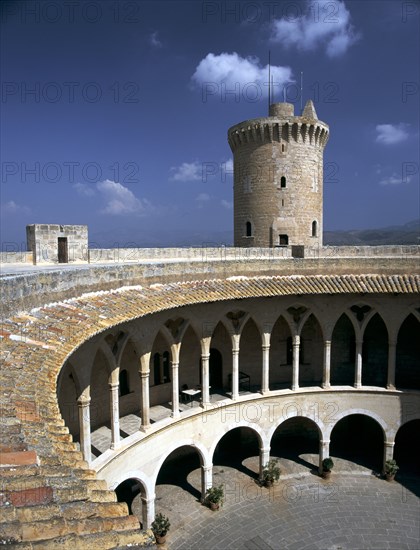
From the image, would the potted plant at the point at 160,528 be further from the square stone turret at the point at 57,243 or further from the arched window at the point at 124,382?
the square stone turret at the point at 57,243

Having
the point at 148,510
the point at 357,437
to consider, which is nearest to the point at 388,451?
the point at 357,437

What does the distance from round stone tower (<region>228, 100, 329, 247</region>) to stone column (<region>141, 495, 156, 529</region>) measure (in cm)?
1747

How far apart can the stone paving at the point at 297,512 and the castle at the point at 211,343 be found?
1109 mm

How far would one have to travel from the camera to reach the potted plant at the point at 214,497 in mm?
17047

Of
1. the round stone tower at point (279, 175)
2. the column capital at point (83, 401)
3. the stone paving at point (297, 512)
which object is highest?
the round stone tower at point (279, 175)

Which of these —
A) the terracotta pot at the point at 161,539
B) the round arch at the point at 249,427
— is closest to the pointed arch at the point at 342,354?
the round arch at the point at 249,427

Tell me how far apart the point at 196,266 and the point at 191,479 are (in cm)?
1010

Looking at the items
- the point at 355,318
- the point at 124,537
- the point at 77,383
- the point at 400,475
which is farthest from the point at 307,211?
the point at 124,537

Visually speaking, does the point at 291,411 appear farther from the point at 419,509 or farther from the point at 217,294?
the point at 217,294

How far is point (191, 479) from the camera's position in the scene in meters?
19.4

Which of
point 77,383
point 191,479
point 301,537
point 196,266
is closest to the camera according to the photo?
point 77,383

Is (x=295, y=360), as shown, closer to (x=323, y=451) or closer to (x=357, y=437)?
(x=323, y=451)

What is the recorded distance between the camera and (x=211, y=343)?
21.0 meters

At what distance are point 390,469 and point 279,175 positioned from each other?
18.0m
